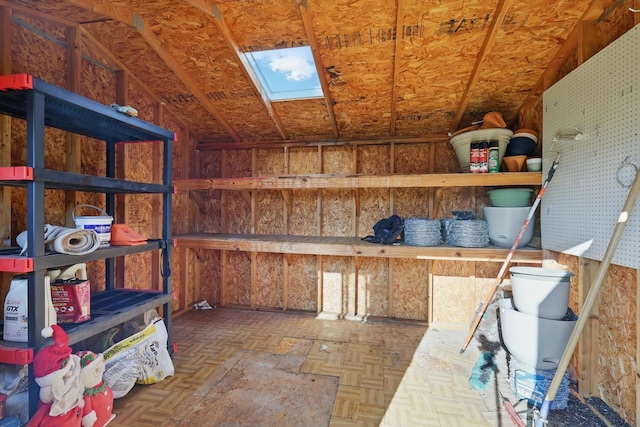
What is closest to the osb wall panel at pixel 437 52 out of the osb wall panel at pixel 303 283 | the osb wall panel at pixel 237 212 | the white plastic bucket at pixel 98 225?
the osb wall panel at pixel 303 283

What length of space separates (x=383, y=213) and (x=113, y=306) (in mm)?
2900

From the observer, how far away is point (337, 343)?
2.87 metres

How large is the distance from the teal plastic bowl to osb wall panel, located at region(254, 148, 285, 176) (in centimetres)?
259

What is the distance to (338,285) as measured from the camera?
12.1ft

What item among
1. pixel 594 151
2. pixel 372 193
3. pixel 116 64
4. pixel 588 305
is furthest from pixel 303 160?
pixel 588 305

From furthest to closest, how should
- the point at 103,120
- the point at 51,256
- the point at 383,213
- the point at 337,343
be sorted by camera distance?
Answer: the point at 383,213, the point at 337,343, the point at 103,120, the point at 51,256

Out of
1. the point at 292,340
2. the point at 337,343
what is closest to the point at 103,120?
the point at 292,340

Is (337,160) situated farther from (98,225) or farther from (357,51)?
(98,225)

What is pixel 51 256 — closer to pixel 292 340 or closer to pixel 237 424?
pixel 237 424

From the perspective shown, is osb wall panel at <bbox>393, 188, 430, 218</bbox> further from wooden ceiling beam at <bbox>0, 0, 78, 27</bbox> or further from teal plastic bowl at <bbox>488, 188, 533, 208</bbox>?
wooden ceiling beam at <bbox>0, 0, 78, 27</bbox>

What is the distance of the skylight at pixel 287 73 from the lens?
2648mm

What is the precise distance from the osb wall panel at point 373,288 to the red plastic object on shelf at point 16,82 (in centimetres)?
322

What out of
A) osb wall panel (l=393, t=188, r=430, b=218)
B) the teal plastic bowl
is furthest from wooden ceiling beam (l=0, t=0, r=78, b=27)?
the teal plastic bowl

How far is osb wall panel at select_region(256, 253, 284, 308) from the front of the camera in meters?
3.84
